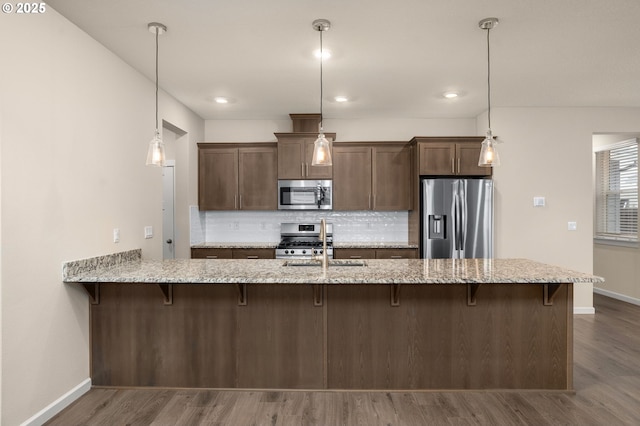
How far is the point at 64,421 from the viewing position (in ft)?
7.75

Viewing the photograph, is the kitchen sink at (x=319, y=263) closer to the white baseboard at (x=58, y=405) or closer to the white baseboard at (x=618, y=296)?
the white baseboard at (x=58, y=405)

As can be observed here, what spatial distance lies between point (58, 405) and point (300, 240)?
325 cm

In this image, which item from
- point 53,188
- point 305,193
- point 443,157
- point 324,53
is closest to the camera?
point 53,188

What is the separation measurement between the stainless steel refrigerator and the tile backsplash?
32.4 inches

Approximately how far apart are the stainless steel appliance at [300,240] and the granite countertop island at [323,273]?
1794 millimetres

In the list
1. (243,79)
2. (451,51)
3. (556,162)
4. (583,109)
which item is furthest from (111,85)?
(583,109)

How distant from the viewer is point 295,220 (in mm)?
5359

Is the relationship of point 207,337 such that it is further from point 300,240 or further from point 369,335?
point 300,240

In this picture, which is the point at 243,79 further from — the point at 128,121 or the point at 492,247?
the point at 492,247

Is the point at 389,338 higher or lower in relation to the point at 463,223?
lower

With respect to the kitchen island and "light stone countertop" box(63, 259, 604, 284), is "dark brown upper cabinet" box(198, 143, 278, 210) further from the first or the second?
the kitchen island

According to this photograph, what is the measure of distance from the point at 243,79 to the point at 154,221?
5.38 ft

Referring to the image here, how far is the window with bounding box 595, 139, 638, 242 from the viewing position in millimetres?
5316

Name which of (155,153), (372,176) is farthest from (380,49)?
(372,176)
